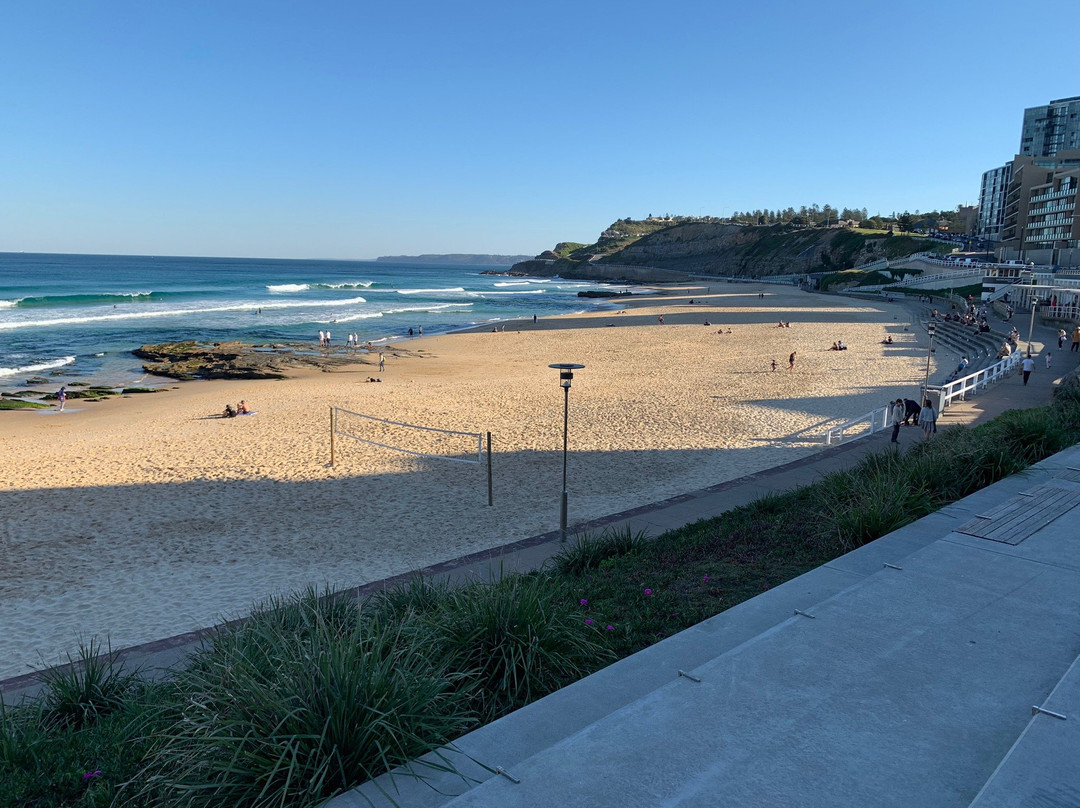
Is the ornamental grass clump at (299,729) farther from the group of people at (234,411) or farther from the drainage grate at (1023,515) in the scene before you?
the group of people at (234,411)

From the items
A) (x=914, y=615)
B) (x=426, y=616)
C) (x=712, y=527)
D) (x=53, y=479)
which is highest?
(x=914, y=615)

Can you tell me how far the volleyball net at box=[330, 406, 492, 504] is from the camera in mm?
16656

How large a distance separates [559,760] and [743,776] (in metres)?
0.83

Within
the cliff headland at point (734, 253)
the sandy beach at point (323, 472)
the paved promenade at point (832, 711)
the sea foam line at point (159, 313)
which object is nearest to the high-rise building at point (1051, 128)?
the cliff headland at point (734, 253)

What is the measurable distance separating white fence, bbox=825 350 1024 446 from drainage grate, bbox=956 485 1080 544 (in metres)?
9.16

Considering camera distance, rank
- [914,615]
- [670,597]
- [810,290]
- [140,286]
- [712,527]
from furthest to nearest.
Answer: [140,286], [810,290], [712,527], [670,597], [914,615]

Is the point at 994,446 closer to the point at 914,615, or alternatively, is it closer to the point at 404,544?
the point at 914,615

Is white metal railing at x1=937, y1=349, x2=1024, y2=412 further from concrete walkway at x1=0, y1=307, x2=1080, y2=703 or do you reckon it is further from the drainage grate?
the drainage grate

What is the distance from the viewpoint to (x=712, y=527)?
31.2 feet

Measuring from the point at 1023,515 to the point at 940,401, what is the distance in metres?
11.6

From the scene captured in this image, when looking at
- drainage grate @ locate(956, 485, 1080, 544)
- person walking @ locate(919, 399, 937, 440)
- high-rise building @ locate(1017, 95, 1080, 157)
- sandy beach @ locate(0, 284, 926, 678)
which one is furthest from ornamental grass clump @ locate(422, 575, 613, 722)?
high-rise building @ locate(1017, 95, 1080, 157)

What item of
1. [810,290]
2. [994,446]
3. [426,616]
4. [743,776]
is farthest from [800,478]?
[810,290]

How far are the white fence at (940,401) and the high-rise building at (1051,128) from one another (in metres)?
140

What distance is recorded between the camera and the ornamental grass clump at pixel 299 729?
3324 millimetres
